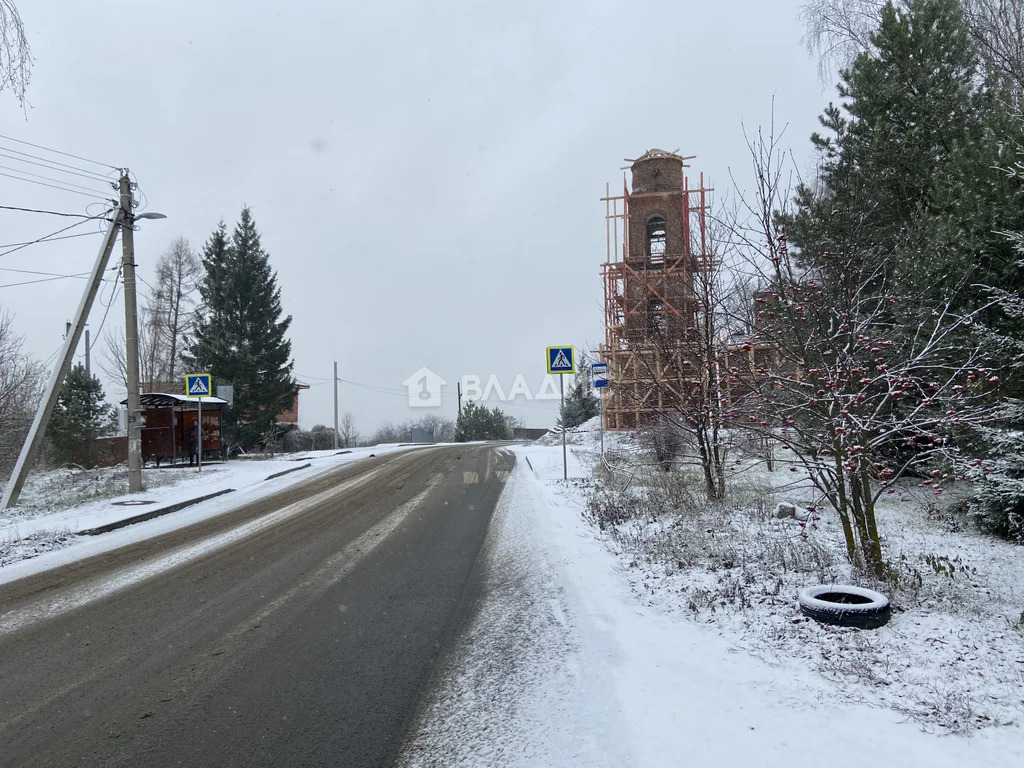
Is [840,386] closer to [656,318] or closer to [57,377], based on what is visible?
[656,318]

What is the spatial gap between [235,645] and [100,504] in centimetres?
932

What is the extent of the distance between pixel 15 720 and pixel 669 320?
945 cm

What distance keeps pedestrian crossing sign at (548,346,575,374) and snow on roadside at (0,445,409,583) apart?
22.7 ft

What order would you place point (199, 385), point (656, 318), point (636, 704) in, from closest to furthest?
point (636, 704) < point (656, 318) < point (199, 385)

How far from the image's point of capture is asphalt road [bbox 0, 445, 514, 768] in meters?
3.43

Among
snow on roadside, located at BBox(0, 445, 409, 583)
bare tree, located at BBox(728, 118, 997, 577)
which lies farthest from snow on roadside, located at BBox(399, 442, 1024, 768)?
snow on roadside, located at BBox(0, 445, 409, 583)

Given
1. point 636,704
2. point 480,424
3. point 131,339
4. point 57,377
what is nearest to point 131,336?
point 131,339

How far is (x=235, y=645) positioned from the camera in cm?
484

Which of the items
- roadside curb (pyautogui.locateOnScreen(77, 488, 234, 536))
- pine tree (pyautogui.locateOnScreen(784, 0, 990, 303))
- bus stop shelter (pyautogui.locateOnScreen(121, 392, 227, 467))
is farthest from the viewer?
bus stop shelter (pyautogui.locateOnScreen(121, 392, 227, 467))

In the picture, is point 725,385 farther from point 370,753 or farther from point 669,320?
point 370,753

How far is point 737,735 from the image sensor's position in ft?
10.6

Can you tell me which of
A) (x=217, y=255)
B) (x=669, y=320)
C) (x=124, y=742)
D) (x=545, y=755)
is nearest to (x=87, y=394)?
(x=217, y=255)

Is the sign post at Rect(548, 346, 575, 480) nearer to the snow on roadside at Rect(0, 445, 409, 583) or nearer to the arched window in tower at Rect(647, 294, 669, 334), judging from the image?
the arched window in tower at Rect(647, 294, 669, 334)

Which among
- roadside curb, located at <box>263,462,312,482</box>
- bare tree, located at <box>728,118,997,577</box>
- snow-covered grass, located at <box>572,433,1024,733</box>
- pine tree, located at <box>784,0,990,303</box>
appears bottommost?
snow-covered grass, located at <box>572,433,1024,733</box>
